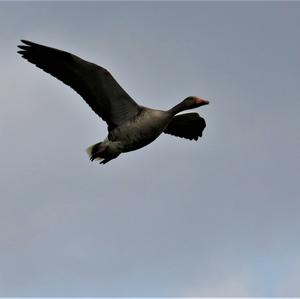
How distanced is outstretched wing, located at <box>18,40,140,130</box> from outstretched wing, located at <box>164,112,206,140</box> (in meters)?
2.75

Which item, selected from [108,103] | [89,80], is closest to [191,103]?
[108,103]

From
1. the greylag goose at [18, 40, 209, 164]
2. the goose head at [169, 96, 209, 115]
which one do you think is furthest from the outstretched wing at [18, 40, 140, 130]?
the goose head at [169, 96, 209, 115]

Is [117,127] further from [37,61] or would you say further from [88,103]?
[37,61]

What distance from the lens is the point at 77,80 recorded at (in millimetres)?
21109

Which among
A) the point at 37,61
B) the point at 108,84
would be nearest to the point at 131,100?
the point at 108,84

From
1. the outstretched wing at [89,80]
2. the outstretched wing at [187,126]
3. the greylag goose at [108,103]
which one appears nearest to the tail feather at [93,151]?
the greylag goose at [108,103]

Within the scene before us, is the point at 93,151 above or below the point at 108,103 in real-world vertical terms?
below

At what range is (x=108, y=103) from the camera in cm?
2134

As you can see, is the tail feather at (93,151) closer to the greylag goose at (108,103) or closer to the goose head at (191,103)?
the greylag goose at (108,103)

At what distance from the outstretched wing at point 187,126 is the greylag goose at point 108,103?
2181 millimetres

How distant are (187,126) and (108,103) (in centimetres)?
350

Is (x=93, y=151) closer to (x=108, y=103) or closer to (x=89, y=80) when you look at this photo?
(x=108, y=103)

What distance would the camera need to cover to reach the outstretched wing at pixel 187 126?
23.7m

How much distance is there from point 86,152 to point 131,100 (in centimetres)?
175
